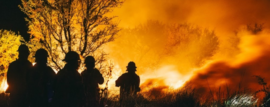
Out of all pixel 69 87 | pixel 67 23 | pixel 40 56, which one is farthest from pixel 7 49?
pixel 69 87

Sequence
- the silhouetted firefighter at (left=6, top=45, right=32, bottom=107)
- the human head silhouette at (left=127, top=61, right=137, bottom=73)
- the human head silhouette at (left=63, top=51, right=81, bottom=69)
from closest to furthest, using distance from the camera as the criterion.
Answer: the human head silhouette at (left=63, top=51, right=81, bottom=69) → the silhouetted firefighter at (left=6, top=45, right=32, bottom=107) → the human head silhouette at (left=127, top=61, right=137, bottom=73)

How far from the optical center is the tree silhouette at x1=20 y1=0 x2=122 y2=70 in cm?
1366

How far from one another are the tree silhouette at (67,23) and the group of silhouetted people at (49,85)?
29.0ft

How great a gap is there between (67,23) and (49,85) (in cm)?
1013

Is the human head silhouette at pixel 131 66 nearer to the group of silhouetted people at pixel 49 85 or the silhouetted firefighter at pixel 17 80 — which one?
the group of silhouetted people at pixel 49 85

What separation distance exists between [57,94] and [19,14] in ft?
77.6

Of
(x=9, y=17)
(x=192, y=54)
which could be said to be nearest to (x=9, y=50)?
(x=9, y=17)

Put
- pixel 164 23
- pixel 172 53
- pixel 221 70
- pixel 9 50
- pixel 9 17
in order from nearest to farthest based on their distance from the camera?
1. pixel 221 70
2. pixel 9 50
3. pixel 9 17
4. pixel 172 53
5. pixel 164 23

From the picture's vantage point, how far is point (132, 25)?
28.1 meters

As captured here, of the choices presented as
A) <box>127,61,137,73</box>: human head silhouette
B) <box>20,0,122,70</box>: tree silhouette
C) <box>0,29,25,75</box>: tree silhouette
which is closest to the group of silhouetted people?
<box>127,61,137,73</box>: human head silhouette

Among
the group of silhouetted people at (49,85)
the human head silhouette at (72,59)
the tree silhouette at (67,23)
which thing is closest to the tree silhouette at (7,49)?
the tree silhouette at (67,23)

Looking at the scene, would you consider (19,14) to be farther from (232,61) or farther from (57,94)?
(57,94)

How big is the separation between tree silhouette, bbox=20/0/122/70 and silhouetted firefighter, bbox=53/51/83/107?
31.3 feet

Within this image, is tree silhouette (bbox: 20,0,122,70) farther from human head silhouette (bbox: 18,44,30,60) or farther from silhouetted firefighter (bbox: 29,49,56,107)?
silhouetted firefighter (bbox: 29,49,56,107)
